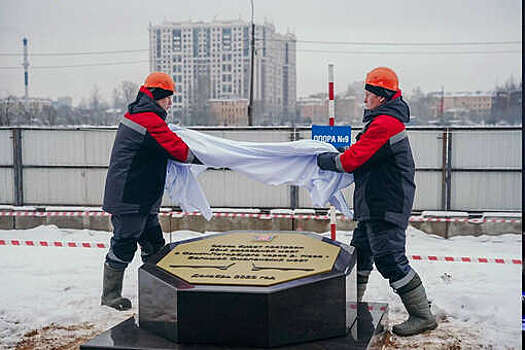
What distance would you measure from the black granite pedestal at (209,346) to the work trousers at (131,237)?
156 centimetres

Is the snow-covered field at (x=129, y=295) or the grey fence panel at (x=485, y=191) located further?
the grey fence panel at (x=485, y=191)

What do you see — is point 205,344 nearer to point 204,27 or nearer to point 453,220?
point 453,220

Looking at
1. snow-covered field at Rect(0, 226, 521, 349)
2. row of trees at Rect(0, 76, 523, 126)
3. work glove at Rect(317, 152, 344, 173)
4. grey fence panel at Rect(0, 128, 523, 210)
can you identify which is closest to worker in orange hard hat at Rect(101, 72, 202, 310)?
snow-covered field at Rect(0, 226, 521, 349)

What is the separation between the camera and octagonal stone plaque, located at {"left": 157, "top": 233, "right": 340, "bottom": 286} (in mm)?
4059

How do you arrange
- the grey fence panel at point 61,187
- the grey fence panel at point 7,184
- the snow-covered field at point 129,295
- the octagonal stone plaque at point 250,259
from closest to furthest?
the octagonal stone plaque at point 250,259, the snow-covered field at point 129,295, the grey fence panel at point 61,187, the grey fence panel at point 7,184

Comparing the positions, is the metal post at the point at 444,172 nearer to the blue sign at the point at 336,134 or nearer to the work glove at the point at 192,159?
the blue sign at the point at 336,134

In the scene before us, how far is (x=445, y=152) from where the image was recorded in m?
11.9

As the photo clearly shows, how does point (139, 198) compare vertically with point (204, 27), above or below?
below

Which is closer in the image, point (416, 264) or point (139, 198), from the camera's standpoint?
point (139, 198)

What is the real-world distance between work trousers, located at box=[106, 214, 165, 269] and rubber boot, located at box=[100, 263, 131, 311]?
0.07 metres

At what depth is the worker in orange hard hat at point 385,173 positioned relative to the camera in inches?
206

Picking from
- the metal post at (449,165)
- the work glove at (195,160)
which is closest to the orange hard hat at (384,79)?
the work glove at (195,160)

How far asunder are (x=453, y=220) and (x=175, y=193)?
6.29 metres

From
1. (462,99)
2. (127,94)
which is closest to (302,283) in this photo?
(127,94)
